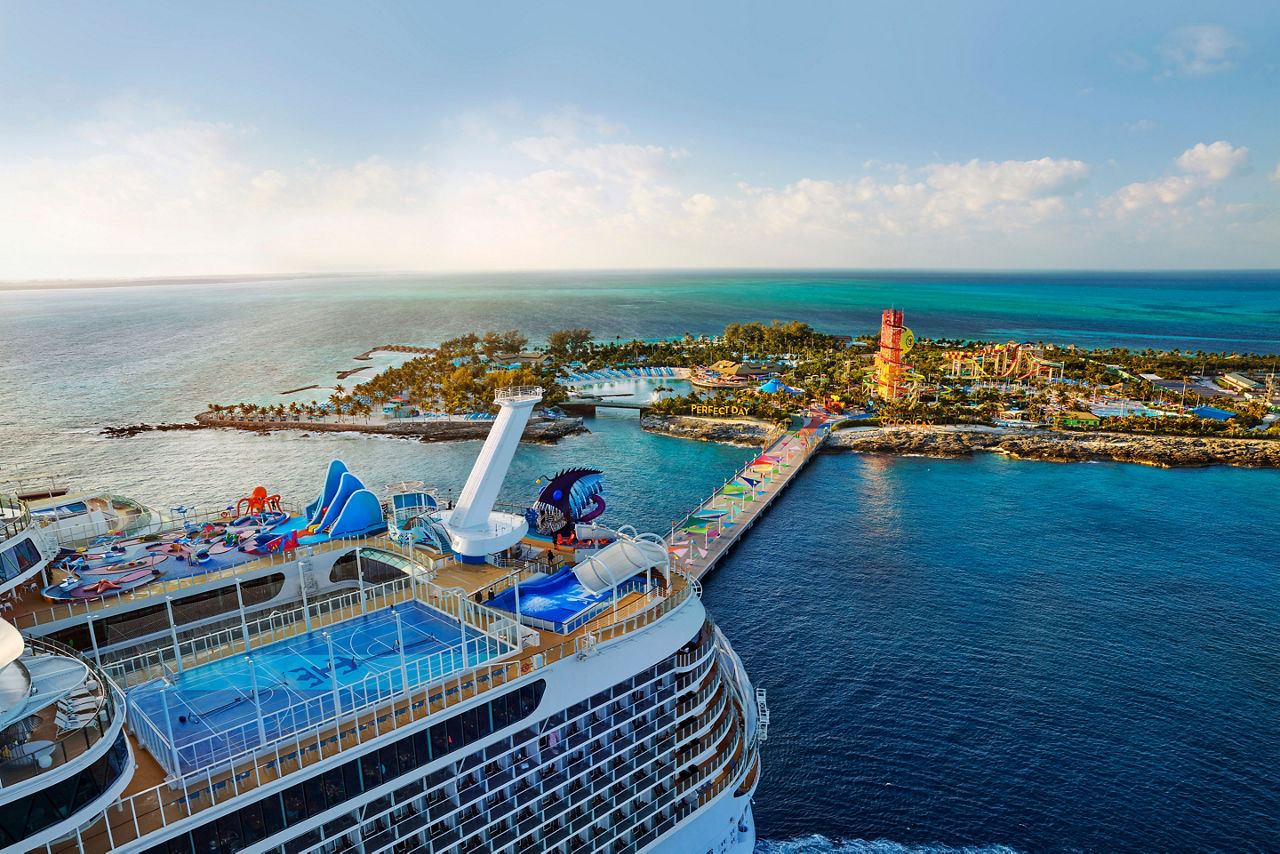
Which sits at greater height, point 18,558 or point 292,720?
point 18,558

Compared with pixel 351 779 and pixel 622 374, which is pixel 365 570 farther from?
pixel 622 374

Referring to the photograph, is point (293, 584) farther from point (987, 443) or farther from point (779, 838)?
point (987, 443)

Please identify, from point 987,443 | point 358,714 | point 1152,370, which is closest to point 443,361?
point 987,443

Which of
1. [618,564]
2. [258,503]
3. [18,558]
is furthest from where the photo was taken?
[258,503]

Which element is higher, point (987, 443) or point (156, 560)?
point (156, 560)

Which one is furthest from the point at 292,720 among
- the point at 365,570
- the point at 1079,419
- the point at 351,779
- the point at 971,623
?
the point at 1079,419

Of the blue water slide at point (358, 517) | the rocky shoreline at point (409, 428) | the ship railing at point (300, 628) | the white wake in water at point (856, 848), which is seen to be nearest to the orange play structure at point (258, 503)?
the blue water slide at point (358, 517)
